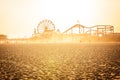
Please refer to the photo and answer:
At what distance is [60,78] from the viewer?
118ft

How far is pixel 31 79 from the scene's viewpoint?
35.4m

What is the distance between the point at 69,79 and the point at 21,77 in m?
6.92

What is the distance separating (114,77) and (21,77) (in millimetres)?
12927

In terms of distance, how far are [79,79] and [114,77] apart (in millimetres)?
5029

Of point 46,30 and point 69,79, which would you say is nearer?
point 69,79

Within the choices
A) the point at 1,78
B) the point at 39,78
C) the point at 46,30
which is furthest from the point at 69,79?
the point at 46,30

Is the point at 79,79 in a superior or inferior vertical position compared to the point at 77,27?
inferior

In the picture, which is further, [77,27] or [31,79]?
[77,27]

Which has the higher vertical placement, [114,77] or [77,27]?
[77,27]

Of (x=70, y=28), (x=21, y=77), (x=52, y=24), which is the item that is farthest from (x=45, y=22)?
(x=21, y=77)

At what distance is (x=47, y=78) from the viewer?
3622 centimetres

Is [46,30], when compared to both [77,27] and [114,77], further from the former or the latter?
[114,77]

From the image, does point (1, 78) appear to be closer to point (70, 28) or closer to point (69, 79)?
point (69, 79)

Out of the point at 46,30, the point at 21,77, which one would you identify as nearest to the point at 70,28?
the point at 46,30
